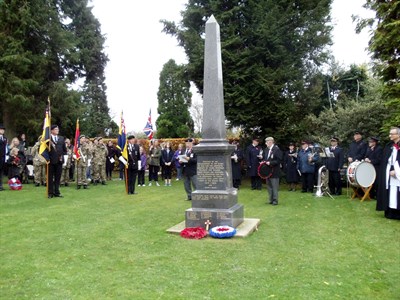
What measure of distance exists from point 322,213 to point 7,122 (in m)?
18.6

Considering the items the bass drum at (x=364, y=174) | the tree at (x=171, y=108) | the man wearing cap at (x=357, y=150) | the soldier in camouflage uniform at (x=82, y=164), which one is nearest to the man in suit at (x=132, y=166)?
the soldier in camouflage uniform at (x=82, y=164)

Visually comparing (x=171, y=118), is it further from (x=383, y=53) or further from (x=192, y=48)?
(x=383, y=53)

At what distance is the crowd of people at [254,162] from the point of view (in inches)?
380

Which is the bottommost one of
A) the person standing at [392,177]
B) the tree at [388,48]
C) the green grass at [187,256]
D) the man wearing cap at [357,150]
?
the green grass at [187,256]

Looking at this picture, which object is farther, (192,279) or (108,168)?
(108,168)

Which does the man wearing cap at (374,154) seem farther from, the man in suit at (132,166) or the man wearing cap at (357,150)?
the man in suit at (132,166)

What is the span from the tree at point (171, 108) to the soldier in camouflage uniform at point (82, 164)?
63.8 feet

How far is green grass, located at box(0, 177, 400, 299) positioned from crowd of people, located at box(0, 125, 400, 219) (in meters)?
1.35

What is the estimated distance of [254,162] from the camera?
52.9 ft

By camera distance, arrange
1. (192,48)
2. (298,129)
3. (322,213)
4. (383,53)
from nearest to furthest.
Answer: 1. (322,213)
2. (383,53)
3. (298,129)
4. (192,48)

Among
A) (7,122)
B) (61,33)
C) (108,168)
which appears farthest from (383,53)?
(7,122)

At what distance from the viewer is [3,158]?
1423cm

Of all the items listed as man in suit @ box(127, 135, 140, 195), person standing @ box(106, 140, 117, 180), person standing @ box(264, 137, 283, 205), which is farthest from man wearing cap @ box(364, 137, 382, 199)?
person standing @ box(106, 140, 117, 180)

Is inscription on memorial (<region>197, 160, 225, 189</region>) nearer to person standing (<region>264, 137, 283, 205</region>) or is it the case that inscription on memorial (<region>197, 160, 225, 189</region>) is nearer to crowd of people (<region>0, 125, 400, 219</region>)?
crowd of people (<region>0, 125, 400, 219</region>)
